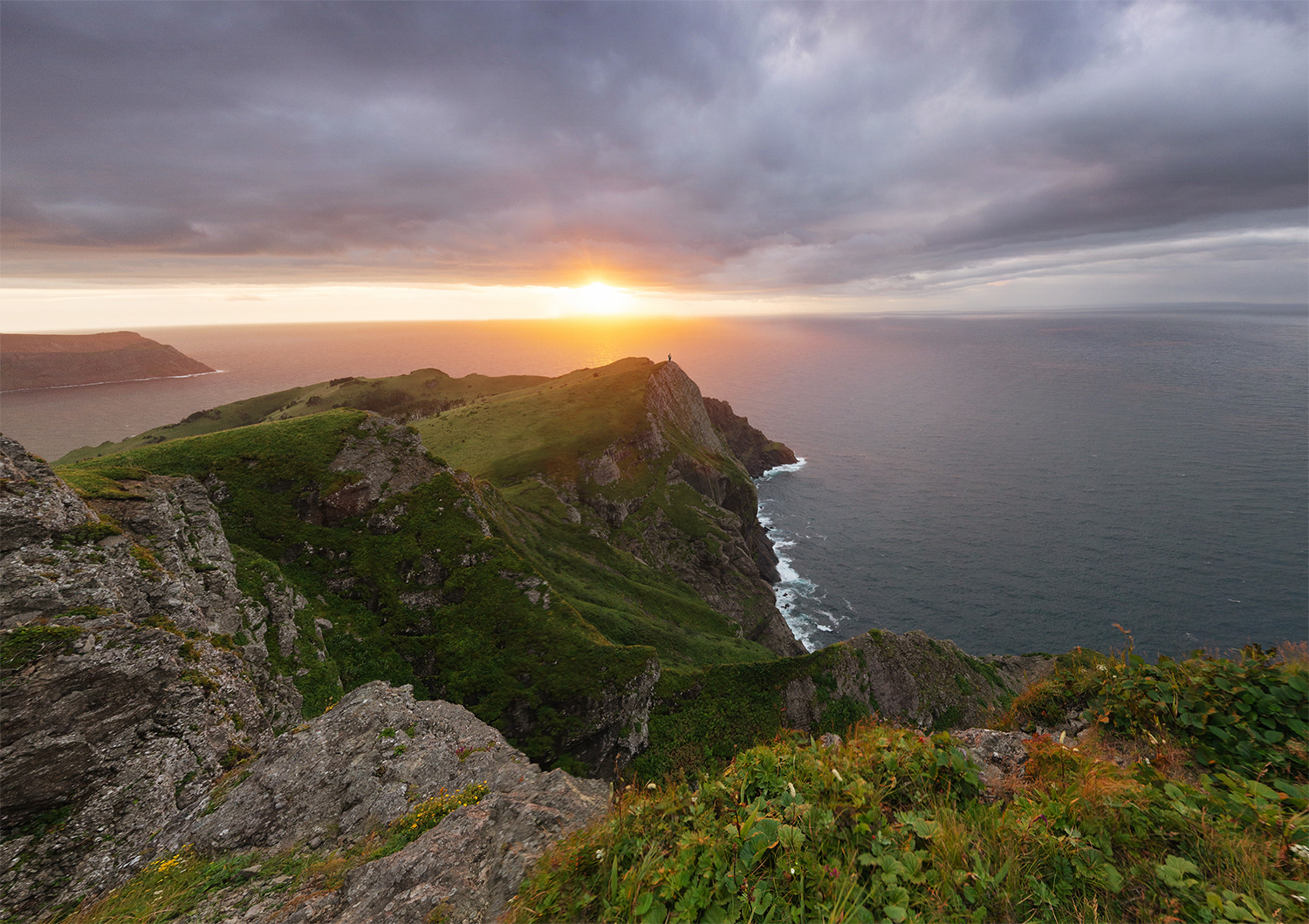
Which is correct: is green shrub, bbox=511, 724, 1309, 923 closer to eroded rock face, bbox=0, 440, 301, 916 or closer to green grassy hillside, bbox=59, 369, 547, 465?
eroded rock face, bbox=0, 440, 301, 916

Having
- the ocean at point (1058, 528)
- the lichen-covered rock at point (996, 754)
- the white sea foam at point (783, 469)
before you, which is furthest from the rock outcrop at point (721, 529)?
the lichen-covered rock at point (996, 754)

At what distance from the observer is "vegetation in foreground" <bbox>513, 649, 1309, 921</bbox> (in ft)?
15.8

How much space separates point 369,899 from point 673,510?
73611 millimetres

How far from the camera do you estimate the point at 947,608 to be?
7562 cm

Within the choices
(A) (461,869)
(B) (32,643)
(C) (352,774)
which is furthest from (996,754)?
(B) (32,643)

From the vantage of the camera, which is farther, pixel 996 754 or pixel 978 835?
pixel 996 754

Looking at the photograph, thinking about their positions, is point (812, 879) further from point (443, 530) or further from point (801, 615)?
point (801, 615)

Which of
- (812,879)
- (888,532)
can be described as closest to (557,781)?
(812,879)

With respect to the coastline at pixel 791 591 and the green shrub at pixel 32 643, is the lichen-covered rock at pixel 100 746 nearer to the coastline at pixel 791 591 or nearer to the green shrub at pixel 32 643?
the green shrub at pixel 32 643

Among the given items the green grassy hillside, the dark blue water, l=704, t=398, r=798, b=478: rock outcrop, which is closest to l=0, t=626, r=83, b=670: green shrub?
the dark blue water

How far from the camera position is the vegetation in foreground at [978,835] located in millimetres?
4824

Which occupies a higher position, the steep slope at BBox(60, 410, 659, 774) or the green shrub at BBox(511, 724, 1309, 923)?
the green shrub at BBox(511, 724, 1309, 923)

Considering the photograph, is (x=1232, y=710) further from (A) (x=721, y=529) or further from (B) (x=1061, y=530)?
(B) (x=1061, y=530)

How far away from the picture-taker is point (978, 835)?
5.68m
